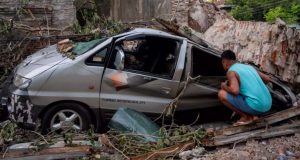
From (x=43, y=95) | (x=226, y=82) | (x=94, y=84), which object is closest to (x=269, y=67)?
(x=226, y=82)

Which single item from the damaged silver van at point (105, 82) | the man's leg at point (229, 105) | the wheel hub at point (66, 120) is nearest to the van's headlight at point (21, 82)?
the damaged silver van at point (105, 82)

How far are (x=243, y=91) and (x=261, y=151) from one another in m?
1.01

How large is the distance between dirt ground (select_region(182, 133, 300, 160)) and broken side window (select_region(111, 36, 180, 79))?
1.48 m

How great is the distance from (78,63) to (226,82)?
2283 millimetres

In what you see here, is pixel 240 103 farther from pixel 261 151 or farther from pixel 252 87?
pixel 261 151

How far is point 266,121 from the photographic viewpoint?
693 centimetres

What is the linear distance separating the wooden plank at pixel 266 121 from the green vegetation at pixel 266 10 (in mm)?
25543

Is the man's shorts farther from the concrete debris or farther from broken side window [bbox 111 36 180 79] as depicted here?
the concrete debris

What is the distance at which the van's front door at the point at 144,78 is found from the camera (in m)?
6.74

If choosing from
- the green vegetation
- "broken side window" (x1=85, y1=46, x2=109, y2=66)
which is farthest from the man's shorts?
the green vegetation

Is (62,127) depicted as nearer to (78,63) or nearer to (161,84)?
(78,63)

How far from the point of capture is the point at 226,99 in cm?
692

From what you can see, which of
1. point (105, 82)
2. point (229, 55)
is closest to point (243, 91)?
point (229, 55)

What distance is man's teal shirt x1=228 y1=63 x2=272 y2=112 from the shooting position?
6.71 metres
